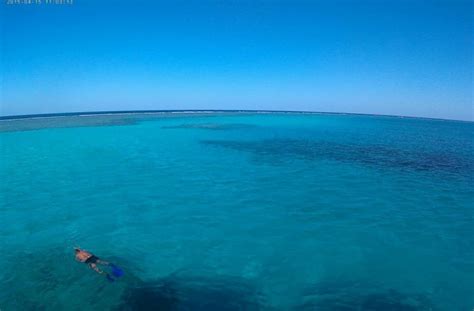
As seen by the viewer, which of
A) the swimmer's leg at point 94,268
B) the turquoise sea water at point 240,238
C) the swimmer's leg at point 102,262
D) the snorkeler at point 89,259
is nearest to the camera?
the turquoise sea water at point 240,238

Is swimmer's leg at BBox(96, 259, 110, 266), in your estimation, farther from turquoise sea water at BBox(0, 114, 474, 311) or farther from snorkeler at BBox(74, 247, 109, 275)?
turquoise sea water at BBox(0, 114, 474, 311)

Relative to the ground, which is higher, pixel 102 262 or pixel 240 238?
pixel 240 238

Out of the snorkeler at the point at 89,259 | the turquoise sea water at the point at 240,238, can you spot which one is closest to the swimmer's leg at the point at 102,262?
the snorkeler at the point at 89,259

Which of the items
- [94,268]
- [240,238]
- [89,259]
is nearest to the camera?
[94,268]

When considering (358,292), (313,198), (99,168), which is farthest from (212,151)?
(358,292)

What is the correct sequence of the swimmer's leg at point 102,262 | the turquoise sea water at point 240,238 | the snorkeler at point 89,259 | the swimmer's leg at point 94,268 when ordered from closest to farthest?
the turquoise sea water at point 240,238 < the swimmer's leg at point 94,268 < the snorkeler at point 89,259 < the swimmer's leg at point 102,262

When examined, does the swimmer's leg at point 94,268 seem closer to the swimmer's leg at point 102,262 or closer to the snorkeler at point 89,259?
the snorkeler at point 89,259

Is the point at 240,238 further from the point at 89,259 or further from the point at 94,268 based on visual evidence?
the point at 89,259

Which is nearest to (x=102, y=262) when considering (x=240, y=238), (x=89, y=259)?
(x=89, y=259)
